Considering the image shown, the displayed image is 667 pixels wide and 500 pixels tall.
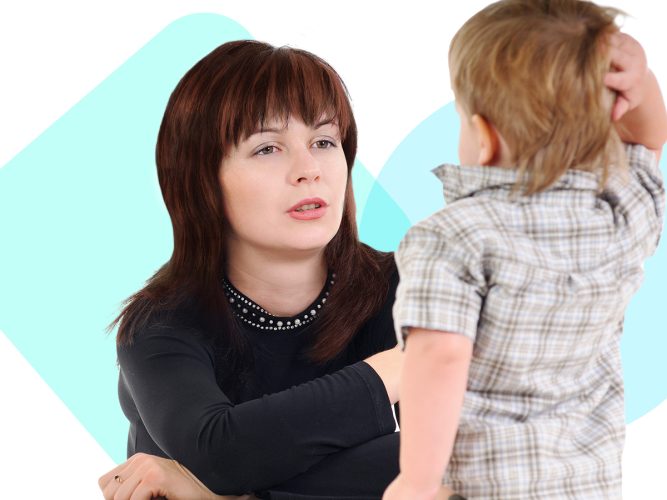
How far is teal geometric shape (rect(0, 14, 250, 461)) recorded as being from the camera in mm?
2904

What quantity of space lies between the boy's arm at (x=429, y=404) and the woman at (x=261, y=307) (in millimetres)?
462

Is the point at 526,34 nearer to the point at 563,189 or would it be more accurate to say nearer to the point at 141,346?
the point at 563,189

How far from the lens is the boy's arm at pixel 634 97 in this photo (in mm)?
1235

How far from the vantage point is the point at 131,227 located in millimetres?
2926

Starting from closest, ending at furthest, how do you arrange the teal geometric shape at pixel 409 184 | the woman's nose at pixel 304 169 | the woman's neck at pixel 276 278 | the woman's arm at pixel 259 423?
the woman's arm at pixel 259 423, the woman's nose at pixel 304 169, the woman's neck at pixel 276 278, the teal geometric shape at pixel 409 184

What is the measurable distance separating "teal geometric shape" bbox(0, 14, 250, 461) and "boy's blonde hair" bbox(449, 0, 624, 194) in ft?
6.07

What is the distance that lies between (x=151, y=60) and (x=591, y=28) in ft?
6.49

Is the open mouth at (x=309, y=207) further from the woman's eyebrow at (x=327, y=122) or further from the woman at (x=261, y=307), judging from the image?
the woman's eyebrow at (x=327, y=122)

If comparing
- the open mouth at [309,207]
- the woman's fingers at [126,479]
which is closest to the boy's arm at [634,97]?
the open mouth at [309,207]

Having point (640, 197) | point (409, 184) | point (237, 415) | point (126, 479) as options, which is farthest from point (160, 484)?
point (409, 184)

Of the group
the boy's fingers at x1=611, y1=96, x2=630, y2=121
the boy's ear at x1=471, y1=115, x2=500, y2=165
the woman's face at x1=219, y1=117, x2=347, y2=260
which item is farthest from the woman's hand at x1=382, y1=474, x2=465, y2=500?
the woman's face at x1=219, y1=117, x2=347, y2=260

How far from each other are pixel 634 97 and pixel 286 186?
0.71 m

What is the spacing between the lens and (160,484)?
5.44 feet

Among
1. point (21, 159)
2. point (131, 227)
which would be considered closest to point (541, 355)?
point (131, 227)
